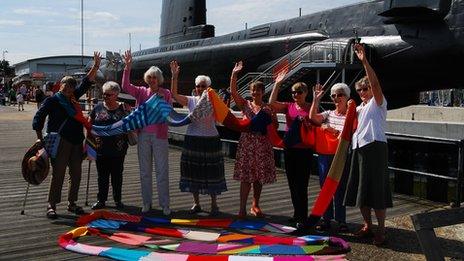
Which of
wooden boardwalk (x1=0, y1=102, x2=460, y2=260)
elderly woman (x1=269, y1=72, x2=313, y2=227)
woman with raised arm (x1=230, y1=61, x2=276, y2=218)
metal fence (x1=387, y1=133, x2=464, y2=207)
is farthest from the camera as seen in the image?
metal fence (x1=387, y1=133, x2=464, y2=207)

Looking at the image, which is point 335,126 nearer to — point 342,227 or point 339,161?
point 339,161

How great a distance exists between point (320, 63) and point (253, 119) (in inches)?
332

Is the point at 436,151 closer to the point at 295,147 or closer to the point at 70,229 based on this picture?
the point at 295,147

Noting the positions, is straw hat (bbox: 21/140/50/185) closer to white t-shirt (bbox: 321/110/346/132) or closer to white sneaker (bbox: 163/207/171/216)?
white sneaker (bbox: 163/207/171/216)

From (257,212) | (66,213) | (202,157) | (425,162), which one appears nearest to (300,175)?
(257,212)

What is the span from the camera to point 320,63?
14.5 meters

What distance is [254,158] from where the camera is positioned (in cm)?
670

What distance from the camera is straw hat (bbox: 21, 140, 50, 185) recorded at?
6805mm

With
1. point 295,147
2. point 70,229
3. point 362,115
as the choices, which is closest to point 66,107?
point 70,229

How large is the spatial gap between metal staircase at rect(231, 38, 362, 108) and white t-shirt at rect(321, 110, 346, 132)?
23.5 ft

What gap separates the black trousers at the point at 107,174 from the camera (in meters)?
7.44

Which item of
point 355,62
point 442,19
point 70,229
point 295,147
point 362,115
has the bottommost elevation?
point 70,229

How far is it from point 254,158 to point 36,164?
2915 mm

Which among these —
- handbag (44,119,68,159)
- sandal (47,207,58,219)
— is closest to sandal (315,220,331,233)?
sandal (47,207,58,219)
